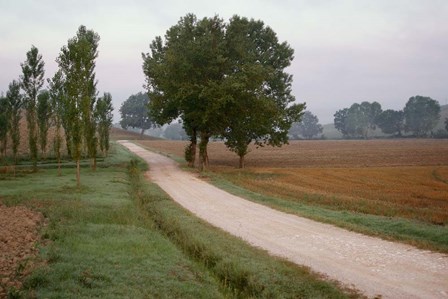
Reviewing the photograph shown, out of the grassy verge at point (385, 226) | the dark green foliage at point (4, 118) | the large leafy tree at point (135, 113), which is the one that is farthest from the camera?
the large leafy tree at point (135, 113)

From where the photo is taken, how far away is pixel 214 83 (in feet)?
129

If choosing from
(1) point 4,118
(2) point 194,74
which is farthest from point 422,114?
(1) point 4,118

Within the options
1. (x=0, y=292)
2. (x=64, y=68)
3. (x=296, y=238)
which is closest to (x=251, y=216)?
(x=296, y=238)

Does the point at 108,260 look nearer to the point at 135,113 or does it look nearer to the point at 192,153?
the point at 192,153

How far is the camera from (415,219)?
18922mm

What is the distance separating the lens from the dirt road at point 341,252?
32.6 feet

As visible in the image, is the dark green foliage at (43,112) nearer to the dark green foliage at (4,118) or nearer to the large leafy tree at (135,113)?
the dark green foliage at (4,118)

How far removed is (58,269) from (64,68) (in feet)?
75.6

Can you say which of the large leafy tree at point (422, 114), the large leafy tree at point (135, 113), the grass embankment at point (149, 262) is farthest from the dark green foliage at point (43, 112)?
the large leafy tree at point (422, 114)

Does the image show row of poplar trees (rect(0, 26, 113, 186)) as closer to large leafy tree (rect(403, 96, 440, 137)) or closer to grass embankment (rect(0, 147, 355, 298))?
grass embankment (rect(0, 147, 355, 298))

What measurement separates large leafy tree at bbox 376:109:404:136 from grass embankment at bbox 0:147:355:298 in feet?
639

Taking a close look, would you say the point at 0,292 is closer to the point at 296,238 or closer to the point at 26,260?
the point at 26,260

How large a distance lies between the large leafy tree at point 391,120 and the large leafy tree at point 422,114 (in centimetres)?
349

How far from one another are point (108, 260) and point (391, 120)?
20378cm
